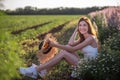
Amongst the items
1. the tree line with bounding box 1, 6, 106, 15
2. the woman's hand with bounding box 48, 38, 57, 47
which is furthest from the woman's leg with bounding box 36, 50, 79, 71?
the tree line with bounding box 1, 6, 106, 15

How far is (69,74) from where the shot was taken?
602 centimetres

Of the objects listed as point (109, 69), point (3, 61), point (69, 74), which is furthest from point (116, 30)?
point (3, 61)

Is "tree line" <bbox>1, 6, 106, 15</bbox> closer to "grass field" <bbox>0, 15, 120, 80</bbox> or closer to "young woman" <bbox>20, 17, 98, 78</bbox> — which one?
"grass field" <bbox>0, 15, 120, 80</bbox>

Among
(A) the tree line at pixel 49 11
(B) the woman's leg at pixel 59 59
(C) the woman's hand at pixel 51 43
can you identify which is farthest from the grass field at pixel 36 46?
(C) the woman's hand at pixel 51 43

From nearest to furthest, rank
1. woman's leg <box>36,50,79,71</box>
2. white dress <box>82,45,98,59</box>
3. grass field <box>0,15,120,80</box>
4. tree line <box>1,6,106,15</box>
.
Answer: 1. grass field <box>0,15,120,80</box>
2. woman's leg <box>36,50,79,71</box>
3. white dress <box>82,45,98,59</box>
4. tree line <box>1,6,106,15</box>

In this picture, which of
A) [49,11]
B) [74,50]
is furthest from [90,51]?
[49,11]

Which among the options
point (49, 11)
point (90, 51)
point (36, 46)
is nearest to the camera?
point (90, 51)

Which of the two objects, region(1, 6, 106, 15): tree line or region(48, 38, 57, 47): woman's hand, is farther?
region(1, 6, 106, 15): tree line

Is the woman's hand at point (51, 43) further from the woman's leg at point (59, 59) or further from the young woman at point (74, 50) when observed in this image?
the woman's leg at point (59, 59)

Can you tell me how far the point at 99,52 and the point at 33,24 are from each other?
5539 millimetres

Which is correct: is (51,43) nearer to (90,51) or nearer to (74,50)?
(74,50)

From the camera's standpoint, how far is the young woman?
5.71m

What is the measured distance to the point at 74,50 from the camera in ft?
19.0

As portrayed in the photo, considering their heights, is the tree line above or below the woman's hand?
below
